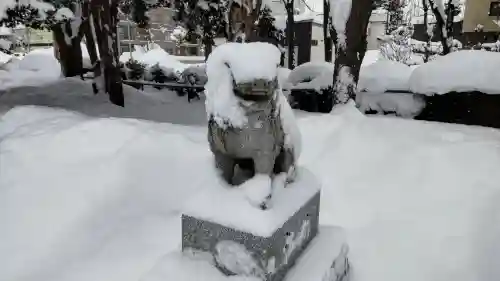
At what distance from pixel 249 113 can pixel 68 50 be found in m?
9.77

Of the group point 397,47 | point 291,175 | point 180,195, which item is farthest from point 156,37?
point 291,175

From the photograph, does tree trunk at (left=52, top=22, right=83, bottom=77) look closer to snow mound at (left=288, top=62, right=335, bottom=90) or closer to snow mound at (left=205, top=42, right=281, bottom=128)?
snow mound at (left=288, top=62, right=335, bottom=90)

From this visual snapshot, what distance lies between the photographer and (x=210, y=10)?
9.16 m

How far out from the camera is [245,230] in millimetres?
2244

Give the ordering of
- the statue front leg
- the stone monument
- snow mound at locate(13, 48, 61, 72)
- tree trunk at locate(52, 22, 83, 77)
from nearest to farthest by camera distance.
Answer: the stone monument, the statue front leg, tree trunk at locate(52, 22, 83, 77), snow mound at locate(13, 48, 61, 72)

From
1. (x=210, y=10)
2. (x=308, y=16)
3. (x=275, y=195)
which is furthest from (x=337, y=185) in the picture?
(x=308, y=16)

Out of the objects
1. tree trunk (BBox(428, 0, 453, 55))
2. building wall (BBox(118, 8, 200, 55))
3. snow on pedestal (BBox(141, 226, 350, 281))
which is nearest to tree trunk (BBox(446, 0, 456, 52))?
tree trunk (BBox(428, 0, 453, 55))

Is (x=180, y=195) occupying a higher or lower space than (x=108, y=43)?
lower

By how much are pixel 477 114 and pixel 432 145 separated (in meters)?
2.30

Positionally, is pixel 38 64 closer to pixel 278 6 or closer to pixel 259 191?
pixel 278 6

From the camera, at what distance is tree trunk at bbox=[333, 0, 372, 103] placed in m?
5.99

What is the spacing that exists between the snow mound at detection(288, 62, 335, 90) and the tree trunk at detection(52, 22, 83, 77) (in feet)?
18.0

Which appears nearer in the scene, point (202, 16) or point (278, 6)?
point (202, 16)

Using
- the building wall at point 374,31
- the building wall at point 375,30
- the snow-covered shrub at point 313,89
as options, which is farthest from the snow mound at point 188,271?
the building wall at point 374,31
